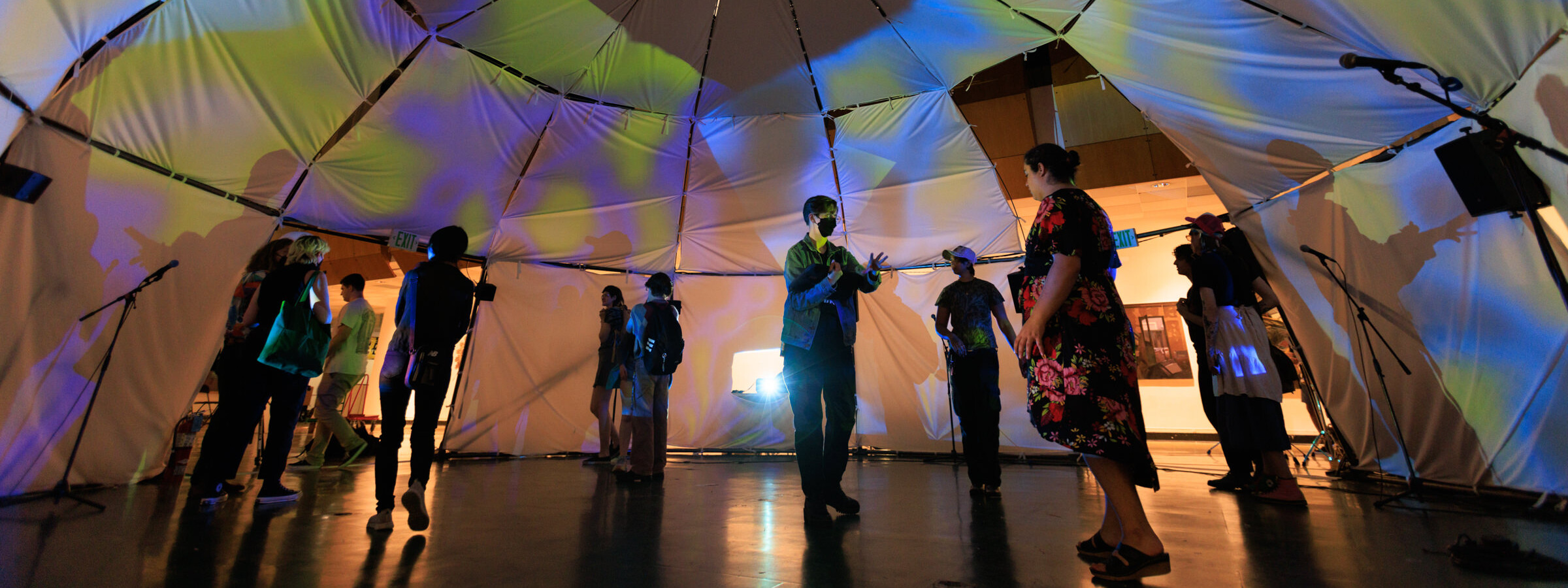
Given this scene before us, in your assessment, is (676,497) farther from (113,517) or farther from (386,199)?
(386,199)

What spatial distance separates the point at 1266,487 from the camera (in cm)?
363

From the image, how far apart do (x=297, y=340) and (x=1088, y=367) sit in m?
4.21

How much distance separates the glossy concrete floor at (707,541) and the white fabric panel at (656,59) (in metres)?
3.86

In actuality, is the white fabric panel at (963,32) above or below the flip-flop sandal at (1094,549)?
above

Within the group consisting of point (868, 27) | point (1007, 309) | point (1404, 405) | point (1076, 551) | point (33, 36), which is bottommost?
point (1076, 551)

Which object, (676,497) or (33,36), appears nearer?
(33,36)

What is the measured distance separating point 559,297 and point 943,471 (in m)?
4.78

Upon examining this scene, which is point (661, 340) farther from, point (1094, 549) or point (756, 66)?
point (1094, 549)

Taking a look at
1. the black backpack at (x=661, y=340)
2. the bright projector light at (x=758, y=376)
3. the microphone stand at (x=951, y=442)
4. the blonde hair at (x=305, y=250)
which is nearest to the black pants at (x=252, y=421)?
the blonde hair at (x=305, y=250)

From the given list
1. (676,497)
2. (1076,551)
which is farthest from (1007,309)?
(1076,551)

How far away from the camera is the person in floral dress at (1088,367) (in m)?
1.99

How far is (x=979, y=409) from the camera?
4.40 meters

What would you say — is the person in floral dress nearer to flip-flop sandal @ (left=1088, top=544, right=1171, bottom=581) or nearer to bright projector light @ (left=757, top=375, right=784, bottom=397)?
flip-flop sandal @ (left=1088, top=544, right=1171, bottom=581)

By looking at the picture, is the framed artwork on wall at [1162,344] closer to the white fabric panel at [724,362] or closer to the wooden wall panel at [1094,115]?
the wooden wall panel at [1094,115]
